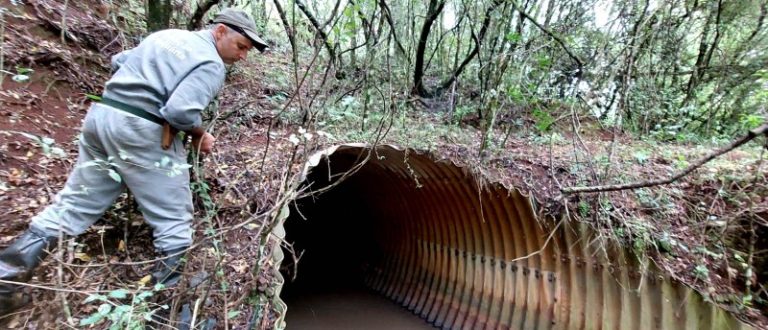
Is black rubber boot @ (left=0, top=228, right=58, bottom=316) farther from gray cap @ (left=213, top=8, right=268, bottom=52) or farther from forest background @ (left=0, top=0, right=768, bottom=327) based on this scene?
gray cap @ (left=213, top=8, right=268, bottom=52)

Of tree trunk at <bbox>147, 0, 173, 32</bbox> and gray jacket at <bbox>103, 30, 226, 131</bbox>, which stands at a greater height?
tree trunk at <bbox>147, 0, 173, 32</bbox>

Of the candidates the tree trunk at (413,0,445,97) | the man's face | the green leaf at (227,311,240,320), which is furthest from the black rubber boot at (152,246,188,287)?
the tree trunk at (413,0,445,97)

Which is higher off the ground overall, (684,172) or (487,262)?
(684,172)

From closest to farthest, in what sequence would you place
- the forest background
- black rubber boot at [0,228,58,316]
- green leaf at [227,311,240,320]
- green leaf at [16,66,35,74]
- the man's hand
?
black rubber boot at [0,228,58,316], green leaf at [227,311,240,320], the man's hand, the forest background, green leaf at [16,66,35,74]

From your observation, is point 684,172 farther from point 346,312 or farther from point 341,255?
point 341,255

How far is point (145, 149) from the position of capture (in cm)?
236

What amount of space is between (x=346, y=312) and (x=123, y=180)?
4.33 metres

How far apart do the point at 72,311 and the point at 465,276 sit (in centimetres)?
417

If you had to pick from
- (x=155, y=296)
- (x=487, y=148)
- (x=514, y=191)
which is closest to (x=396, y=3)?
(x=487, y=148)

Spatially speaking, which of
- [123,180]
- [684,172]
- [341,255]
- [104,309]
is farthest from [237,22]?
[341,255]

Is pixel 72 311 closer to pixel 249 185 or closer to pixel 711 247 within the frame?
pixel 249 185

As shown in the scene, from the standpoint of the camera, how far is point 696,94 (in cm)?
809

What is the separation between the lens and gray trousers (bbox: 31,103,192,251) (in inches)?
90.4

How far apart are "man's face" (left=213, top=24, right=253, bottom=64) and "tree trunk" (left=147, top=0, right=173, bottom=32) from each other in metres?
2.31
